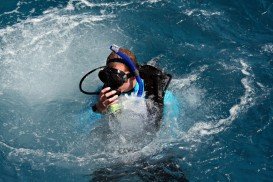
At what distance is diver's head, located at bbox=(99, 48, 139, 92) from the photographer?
5.82 m

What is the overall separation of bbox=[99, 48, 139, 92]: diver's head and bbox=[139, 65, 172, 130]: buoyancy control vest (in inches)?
17.9

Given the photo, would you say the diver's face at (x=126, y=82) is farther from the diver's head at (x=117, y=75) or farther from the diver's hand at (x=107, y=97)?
the diver's hand at (x=107, y=97)

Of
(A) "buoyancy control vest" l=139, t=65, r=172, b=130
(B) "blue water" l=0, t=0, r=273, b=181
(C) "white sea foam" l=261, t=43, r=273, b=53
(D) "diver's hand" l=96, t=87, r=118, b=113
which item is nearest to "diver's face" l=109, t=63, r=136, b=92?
(D) "diver's hand" l=96, t=87, r=118, b=113

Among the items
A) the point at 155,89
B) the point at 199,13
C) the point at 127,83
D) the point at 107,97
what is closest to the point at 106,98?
the point at 107,97

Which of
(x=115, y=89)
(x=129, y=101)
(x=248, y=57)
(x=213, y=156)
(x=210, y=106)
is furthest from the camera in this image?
(x=248, y=57)

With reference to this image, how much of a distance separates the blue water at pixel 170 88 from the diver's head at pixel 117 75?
0.81m

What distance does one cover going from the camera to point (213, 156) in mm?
6785

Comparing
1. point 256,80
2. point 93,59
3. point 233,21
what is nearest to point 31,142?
point 93,59

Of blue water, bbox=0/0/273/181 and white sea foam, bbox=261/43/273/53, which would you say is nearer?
blue water, bbox=0/0/273/181

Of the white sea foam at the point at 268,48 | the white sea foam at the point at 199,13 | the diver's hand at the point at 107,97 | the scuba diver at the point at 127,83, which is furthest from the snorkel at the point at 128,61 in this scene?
the white sea foam at the point at 199,13

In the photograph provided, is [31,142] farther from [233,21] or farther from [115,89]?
[233,21]

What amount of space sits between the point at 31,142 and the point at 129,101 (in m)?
1.83

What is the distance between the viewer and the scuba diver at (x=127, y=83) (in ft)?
19.1

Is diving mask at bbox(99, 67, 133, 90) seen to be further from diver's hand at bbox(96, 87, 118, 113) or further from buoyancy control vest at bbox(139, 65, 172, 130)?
buoyancy control vest at bbox(139, 65, 172, 130)
